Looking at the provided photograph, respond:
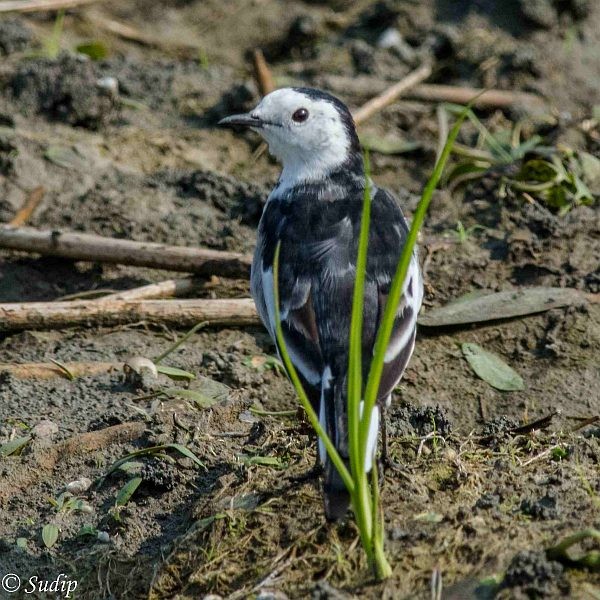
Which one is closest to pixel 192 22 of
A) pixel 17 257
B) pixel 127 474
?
pixel 17 257

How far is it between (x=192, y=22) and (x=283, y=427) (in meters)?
6.29

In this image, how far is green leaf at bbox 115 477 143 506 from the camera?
5.28m

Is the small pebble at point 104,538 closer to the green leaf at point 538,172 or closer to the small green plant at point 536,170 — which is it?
the small green plant at point 536,170

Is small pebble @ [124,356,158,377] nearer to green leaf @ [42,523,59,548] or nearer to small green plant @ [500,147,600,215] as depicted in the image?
green leaf @ [42,523,59,548]

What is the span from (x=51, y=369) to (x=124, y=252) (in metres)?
1.11

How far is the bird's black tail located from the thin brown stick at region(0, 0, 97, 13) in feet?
22.1

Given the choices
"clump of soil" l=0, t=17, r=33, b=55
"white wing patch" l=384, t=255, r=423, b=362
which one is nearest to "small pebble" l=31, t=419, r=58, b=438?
"white wing patch" l=384, t=255, r=423, b=362

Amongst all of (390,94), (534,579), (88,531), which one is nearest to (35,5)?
(390,94)

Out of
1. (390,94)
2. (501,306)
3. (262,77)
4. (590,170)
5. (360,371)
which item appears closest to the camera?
(360,371)

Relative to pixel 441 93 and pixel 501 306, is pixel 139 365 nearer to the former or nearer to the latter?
pixel 501 306

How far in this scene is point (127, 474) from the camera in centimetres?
546

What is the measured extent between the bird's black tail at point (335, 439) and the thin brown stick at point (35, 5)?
265 inches

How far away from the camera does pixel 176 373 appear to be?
6.31 metres

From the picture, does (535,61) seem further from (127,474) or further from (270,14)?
(127,474)
